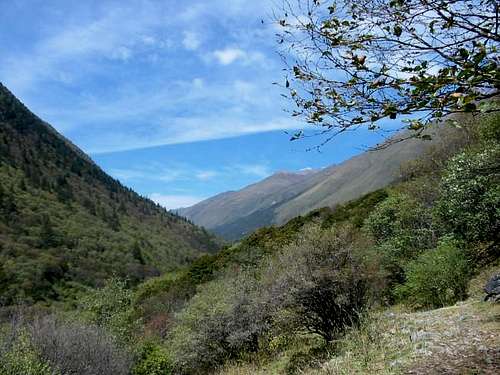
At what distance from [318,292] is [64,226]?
4264 inches

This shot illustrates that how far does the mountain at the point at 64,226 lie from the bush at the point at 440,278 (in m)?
54.9

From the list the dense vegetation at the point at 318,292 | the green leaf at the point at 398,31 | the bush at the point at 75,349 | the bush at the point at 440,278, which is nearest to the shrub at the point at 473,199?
the dense vegetation at the point at 318,292

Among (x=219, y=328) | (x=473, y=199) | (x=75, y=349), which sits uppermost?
(x=473, y=199)

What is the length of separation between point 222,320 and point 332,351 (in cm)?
855

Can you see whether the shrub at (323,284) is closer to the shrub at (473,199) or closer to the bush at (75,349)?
the bush at (75,349)

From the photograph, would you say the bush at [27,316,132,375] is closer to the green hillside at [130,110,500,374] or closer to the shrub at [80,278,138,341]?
the green hillside at [130,110,500,374]

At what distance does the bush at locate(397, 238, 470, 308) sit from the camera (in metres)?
16.0

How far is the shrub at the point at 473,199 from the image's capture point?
1831 cm

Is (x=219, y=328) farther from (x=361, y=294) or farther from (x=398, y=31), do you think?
(x=398, y=31)

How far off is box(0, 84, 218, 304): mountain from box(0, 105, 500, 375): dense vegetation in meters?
46.4

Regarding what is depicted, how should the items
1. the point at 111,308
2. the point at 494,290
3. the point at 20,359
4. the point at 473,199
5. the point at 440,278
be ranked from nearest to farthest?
the point at 494,290, the point at 20,359, the point at 440,278, the point at 473,199, the point at 111,308

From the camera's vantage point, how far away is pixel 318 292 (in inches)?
555

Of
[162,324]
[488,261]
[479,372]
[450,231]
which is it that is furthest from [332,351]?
[162,324]

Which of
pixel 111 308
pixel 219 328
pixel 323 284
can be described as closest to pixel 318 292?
pixel 323 284
